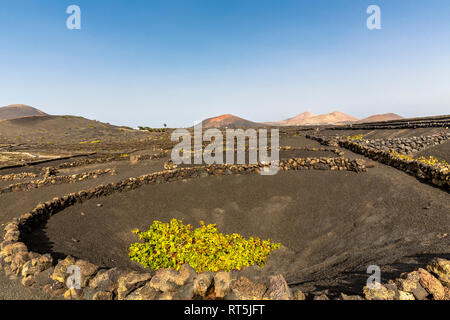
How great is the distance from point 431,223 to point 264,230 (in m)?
5.48

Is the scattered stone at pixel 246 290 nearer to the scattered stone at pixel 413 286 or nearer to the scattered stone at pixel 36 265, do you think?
the scattered stone at pixel 413 286

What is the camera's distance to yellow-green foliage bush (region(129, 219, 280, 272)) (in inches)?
243

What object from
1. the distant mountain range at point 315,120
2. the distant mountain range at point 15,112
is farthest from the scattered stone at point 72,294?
the distant mountain range at point 15,112

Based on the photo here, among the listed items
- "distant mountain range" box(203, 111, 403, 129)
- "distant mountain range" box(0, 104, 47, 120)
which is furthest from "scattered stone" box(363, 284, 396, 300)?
"distant mountain range" box(0, 104, 47, 120)

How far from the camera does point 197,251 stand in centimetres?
658

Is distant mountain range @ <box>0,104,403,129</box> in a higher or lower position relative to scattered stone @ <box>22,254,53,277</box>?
higher

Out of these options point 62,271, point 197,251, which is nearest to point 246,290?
point 197,251

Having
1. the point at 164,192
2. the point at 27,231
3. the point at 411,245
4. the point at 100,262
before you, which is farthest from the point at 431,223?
the point at 27,231

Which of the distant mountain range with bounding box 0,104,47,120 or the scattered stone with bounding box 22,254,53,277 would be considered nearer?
the scattered stone with bounding box 22,254,53,277

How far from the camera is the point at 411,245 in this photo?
601 centimetres

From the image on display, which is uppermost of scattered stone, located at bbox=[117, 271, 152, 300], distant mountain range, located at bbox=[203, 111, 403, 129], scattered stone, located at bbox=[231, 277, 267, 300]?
distant mountain range, located at bbox=[203, 111, 403, 129]

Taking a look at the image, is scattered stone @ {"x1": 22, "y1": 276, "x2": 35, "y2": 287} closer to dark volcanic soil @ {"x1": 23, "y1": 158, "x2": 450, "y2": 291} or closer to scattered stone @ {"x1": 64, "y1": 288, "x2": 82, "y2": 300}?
scattered stone @ {"x1": 64, "y1": 288, "x2": 82, "y2": 300}

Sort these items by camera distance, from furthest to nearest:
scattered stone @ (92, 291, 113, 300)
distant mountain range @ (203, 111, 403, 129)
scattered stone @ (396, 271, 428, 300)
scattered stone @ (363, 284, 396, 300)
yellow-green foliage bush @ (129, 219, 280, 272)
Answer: distant mountain range @ (203, 111, 403, 129), yellow-green foliage bush @ (129, 219, 280, 272), scattered stone @ (92, 291, 113, 300), scattered stone @ (396, 271, 428, 300), scattered stone @ (363, 284, 396, 300)

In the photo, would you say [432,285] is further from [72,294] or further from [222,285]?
[72,294]
